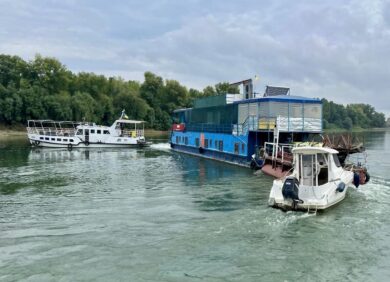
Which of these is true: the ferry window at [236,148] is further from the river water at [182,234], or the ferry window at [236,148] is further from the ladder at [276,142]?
the river water at [182,234]

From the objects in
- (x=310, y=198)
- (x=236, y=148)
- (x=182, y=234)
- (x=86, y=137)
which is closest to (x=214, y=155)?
(x=236, y=148)

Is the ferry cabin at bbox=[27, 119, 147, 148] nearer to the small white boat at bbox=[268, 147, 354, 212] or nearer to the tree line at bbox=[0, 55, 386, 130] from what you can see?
the tree line at bbox=[0, 55, 386, 130]

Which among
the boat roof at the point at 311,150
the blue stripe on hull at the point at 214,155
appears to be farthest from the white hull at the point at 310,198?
the blue stripe on hull at the point at 214,155

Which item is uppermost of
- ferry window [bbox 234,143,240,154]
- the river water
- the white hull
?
ferry window [bbox 234,143,240,154]

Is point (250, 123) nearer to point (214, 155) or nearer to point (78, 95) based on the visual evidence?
point (214, 155)

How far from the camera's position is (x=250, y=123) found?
3534 centimetres

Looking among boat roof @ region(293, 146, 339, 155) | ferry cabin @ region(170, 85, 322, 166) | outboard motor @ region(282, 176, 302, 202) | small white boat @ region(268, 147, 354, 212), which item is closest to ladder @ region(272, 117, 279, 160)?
ferry cabin @ region(170, 85, 322, 166)

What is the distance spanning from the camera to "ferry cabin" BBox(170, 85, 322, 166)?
33531 millimetres

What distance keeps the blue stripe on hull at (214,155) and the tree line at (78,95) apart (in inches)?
1880

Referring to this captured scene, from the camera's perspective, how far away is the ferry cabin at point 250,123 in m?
33.5

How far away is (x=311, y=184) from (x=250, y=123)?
16.1 metres

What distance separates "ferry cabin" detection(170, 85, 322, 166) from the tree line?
54.7 metres

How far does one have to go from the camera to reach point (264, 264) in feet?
40.1

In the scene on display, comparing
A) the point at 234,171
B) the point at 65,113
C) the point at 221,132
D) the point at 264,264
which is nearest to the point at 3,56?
the point at 65,113
